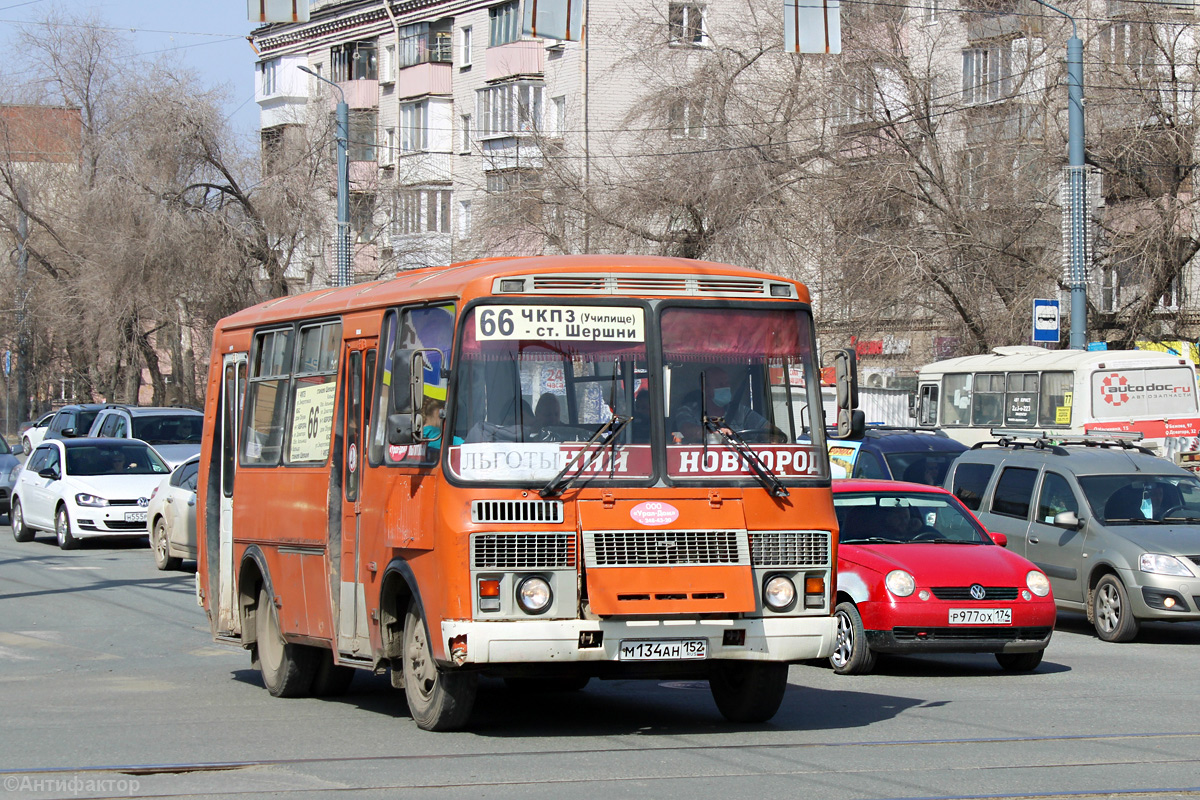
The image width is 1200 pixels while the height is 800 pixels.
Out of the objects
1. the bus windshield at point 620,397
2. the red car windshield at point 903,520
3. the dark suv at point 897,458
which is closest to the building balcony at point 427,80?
the dark suv at point 897,458

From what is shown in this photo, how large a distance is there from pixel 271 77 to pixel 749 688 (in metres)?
61.3

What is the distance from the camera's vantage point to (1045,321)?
24125mm

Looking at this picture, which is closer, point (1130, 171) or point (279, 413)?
point (279, 413)

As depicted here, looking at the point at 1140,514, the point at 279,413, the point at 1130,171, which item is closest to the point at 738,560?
the point at 279,413

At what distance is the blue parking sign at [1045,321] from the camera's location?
24.0 metres

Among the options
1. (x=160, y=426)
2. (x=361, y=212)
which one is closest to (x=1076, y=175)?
(x=160, y=426)

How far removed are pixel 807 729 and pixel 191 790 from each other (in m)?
3.63

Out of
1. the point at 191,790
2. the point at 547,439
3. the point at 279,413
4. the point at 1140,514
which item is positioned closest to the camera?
the point at 191,790

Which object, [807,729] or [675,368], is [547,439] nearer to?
[675,368]

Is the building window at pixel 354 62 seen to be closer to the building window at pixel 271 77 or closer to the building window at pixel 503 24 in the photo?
the building window at pixel 271 77

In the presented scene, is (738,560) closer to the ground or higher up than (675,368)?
closer to the ground

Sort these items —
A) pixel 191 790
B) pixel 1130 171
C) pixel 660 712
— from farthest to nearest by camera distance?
pixel 1130 171, pixel 660 712, pixel 191 790

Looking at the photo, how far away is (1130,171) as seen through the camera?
3048cm

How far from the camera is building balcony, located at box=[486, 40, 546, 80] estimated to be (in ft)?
185
